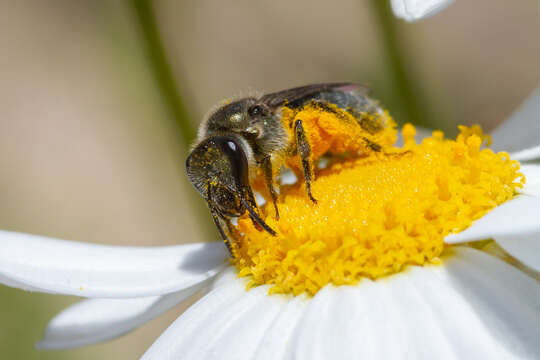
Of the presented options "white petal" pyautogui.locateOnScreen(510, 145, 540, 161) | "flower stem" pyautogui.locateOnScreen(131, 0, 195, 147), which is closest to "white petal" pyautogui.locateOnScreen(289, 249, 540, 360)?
"white petal" pyautogui.locateOnScreen(510, 145, 540, 161)

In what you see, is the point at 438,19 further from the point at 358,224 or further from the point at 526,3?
the point at 358,224

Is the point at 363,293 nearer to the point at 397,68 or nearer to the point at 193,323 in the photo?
the point at 193,323

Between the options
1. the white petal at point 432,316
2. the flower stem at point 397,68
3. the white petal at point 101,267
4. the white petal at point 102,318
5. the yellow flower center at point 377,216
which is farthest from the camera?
the flower stem at point 397,68

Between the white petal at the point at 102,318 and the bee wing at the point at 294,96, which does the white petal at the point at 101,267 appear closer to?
the white petal at the point at 102,318

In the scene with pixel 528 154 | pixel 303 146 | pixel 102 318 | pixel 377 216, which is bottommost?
pixel 102 318

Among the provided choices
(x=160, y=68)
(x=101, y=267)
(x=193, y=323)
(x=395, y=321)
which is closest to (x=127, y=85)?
(x=160, y=68)

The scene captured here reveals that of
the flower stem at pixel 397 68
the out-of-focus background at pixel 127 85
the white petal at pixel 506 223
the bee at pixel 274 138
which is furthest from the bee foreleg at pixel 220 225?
the out-of-focus background at pixel 127 85
